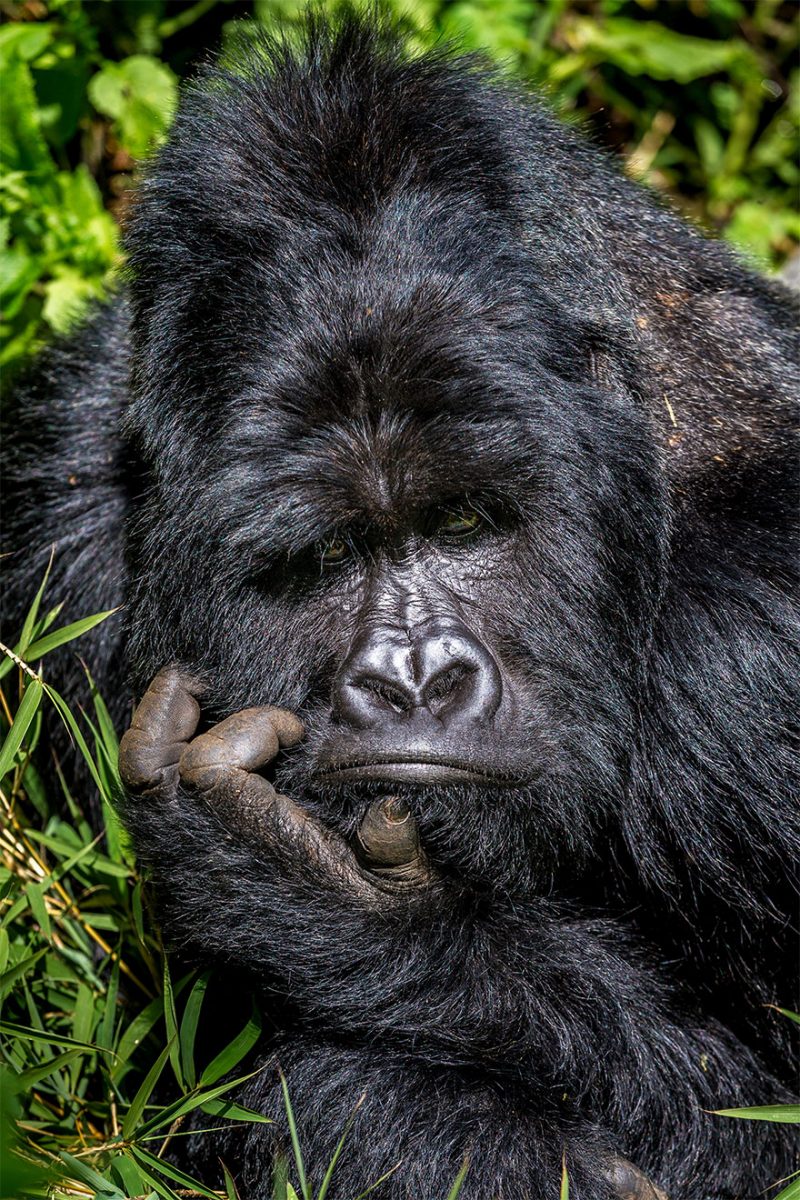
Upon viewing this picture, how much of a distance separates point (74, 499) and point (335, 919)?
1.77 m

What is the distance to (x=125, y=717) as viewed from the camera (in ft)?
13.9

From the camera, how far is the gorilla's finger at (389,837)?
3.09m

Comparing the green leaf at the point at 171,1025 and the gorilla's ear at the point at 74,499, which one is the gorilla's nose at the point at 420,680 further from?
the gorilla's ear at the point at 74,499

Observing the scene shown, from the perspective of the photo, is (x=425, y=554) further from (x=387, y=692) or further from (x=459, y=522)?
(x=387, y=692)

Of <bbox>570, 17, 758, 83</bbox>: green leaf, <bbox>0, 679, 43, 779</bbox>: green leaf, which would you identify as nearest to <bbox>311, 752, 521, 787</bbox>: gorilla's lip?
<bbox>0, 679, 43, 779</bbox>: green leaf

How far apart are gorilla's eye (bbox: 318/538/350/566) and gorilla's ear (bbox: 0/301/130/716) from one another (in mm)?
931

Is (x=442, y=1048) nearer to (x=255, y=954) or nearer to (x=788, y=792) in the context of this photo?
(x=255, y=954)

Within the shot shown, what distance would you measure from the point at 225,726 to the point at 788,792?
136 cm

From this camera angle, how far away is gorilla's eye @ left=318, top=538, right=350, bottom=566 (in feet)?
10.7

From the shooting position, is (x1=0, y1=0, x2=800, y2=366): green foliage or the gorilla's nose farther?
(x1=0, y1=0, x2=800, y2=366): green foliage

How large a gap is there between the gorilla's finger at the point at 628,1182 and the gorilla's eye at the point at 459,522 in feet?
5.07

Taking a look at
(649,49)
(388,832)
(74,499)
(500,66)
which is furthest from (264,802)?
(649,49)

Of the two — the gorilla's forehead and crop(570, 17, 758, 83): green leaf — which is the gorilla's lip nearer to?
the gorilla's forehead

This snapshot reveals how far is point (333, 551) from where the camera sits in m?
3.28
